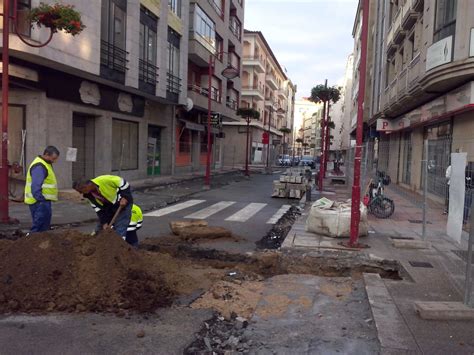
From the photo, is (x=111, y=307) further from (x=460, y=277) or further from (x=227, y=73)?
(x=227, y=73)

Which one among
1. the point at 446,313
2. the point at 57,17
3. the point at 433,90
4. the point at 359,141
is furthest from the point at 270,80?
the point at 446,313

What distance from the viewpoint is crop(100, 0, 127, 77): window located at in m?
17.9

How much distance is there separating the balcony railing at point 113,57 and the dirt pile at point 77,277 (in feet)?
43.4

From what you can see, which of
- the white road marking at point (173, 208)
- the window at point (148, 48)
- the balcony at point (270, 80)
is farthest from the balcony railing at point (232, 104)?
the balcony at point (270, 80)

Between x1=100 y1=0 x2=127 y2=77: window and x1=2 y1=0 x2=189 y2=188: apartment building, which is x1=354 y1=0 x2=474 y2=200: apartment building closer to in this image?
x1=2 y1=0 x2=189 y2=188: apartment building

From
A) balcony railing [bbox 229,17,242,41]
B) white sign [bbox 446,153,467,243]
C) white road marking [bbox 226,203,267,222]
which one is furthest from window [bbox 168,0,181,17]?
white sign [bbox 446,153,467,243]

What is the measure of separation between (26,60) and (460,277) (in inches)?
510

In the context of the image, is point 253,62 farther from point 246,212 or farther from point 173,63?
point 246,212

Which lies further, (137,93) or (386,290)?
(137,93)

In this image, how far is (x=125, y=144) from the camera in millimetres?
21953

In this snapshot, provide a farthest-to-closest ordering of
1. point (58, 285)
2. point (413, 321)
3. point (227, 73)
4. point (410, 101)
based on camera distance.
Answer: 1. point (227, 73)
2. point (410, 101)
3. point (58, 285)
4. point (413, 321)

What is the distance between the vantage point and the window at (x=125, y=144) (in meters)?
20.8

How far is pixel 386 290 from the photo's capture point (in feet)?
18.5

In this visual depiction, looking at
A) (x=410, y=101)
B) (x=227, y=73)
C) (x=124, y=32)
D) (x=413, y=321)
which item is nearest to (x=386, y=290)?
(x=413, y=321)
